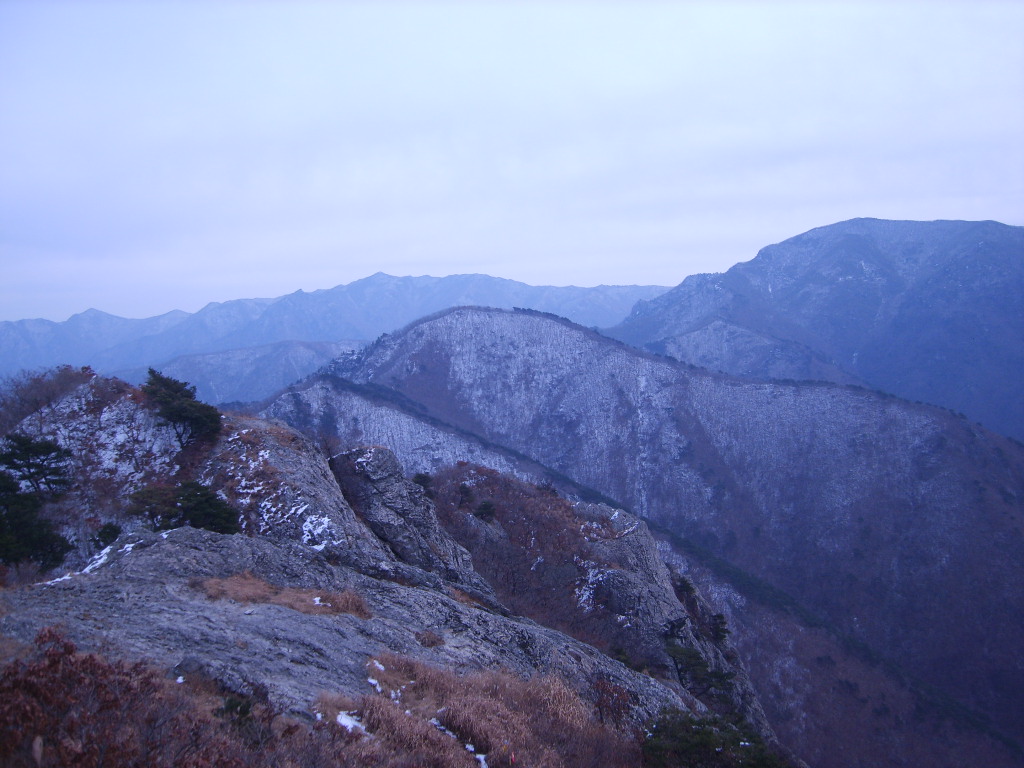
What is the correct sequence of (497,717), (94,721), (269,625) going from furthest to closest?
(269,625)
(497,717)
(94,721)

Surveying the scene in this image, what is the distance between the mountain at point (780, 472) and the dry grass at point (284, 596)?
49.9m

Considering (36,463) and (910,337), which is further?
(910,337)

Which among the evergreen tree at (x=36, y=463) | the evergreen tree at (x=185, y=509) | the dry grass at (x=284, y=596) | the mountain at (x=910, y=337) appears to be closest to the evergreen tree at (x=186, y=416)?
the evergreen tree at (x=36, y=463)

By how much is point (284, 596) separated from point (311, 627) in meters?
2.13

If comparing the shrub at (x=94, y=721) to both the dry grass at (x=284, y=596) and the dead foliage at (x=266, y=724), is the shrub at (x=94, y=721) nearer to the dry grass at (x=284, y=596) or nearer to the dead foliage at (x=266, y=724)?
the dead foliage at (x=266, y=724)

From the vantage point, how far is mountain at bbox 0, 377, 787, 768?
8.23 m

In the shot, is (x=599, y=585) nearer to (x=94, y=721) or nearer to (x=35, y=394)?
(x=35, y=394)

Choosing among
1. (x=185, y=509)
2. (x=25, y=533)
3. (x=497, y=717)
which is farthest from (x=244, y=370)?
(x=497, y=717)

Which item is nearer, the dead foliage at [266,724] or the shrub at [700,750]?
the dead foliage at [266,724]

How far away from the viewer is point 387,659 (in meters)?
12.4

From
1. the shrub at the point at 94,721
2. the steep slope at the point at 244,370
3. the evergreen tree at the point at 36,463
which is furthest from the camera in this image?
the steep slope at the point at 244,370

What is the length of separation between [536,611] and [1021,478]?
7915 centimetres

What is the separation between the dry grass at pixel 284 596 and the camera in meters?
14.0

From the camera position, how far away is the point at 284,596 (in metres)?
14.7
